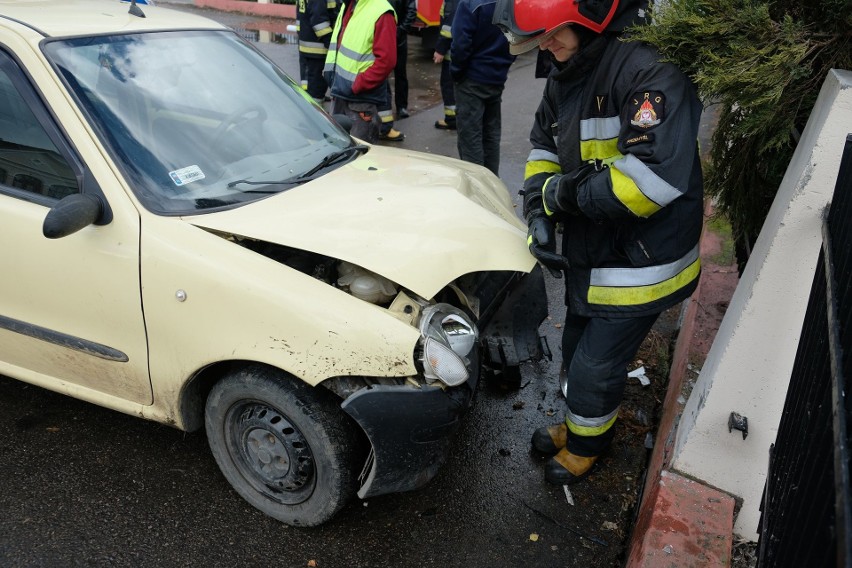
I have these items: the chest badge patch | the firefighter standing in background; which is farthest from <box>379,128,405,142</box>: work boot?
the chest badge patch

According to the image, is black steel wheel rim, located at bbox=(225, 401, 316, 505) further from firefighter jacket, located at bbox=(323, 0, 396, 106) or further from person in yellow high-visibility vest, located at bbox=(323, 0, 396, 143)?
firefighter jacket, located at bbox=(323, 0, 396, 106)

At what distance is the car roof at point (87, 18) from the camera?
8.85 ft

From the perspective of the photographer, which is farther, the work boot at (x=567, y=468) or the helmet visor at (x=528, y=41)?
the work boot at (x=567, y=468)

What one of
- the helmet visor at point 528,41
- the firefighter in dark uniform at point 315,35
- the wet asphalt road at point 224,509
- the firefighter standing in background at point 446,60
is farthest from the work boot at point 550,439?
the firefighter in dark uniform at point 315,35

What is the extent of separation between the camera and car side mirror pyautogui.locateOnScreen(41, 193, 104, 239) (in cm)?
227

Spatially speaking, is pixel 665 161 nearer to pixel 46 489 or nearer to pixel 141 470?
pixel 141 470

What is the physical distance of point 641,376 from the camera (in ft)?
12.0

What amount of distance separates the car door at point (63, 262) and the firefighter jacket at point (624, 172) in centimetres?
160

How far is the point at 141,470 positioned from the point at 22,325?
2.48ft

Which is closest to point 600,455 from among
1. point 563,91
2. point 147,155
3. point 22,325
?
point 563,91

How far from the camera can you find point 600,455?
9.87 feet

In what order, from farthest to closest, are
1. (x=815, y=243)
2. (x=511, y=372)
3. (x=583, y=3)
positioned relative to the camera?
1. (x=511, y=372)
2. (x=583, y=3)
3. (x=815, y=243)

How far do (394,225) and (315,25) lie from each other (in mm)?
4798

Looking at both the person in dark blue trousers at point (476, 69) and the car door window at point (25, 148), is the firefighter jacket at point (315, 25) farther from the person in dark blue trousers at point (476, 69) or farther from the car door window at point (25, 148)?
the car door window at point (25, 148)
